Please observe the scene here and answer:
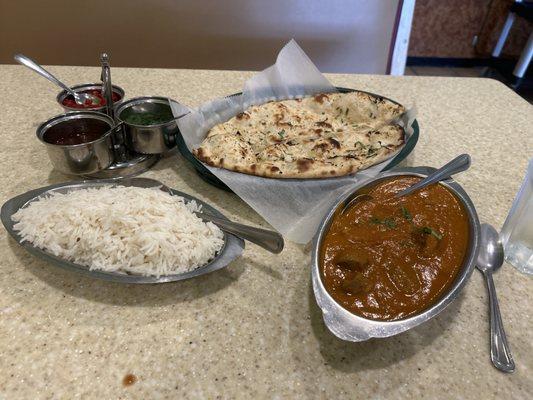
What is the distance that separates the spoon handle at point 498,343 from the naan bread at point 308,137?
0.51m

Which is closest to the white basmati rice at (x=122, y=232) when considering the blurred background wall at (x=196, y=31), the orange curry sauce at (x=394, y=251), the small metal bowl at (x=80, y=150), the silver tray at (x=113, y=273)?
the silver tray at (x=113, y=273)

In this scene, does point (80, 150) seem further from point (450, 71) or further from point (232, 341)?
point (450, 71)

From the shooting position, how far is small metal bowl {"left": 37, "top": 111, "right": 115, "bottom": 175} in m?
1.15

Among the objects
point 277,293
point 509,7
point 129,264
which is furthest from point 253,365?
point 509,7

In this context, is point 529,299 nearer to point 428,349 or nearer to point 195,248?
point 428,349

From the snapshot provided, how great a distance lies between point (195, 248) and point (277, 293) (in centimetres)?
22

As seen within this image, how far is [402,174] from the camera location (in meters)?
1.08

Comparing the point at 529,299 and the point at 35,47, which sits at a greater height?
the point at 529,299

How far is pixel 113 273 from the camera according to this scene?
877 mm

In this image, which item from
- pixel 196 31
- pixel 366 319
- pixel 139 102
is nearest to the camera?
pixel 366 319

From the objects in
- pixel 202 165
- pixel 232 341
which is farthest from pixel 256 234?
pixel 202 165

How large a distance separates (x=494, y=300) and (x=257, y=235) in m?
0.55

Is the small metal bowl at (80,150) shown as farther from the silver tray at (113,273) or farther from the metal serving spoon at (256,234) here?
the metal serving spoon at (256,234)

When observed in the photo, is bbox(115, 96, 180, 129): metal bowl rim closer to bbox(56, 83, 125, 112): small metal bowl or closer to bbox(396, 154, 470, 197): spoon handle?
bbox(56, 83, 125, 112): small metal bowl
